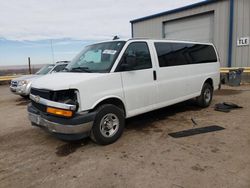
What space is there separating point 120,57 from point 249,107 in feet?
16.1

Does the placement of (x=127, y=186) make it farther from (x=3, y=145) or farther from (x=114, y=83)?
(x=3, y=145)

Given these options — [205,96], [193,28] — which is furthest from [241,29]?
[205,96]

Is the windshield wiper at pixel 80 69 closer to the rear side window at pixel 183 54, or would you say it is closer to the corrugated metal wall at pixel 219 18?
the rear side window at pixel 183 54

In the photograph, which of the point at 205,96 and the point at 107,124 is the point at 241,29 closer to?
the point at 205,96

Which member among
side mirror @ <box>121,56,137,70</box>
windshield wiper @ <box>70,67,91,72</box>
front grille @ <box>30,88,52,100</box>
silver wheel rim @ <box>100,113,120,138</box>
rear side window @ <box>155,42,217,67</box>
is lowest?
silver wheel rim @ <box>100,113,120,138</box>

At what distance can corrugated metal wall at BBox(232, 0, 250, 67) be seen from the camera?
12.1 meters

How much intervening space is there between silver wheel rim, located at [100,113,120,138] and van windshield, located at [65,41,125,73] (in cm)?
91

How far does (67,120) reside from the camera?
12.9ft

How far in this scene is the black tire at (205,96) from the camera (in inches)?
280

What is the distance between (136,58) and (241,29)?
10.1 metres

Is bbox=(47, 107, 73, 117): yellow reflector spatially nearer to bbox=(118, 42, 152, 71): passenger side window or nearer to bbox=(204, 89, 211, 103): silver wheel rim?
bbox=(118, 42, 152, 71): passenger side window

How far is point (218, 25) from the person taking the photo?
1323 cm

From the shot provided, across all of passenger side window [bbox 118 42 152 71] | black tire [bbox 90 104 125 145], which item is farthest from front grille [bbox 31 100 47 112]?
passenger side window [bbox 118 42 152 71]

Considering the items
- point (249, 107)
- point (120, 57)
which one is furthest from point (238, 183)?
point (249, 107)
